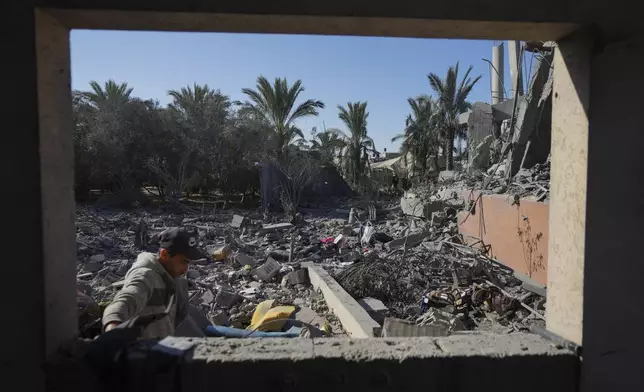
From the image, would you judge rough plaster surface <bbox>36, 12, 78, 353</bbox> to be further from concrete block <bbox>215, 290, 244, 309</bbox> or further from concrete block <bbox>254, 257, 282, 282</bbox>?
concrete block <bbox>254, 257, 282, 282</bbox>

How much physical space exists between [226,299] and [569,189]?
6.03 metres

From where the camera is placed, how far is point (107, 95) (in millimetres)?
25312

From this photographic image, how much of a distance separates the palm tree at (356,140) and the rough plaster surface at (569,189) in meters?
29.2

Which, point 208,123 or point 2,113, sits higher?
point 208,123

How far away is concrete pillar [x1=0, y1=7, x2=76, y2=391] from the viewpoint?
1.57 metres

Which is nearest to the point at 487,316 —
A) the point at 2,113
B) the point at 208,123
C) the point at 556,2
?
the point at 556,2

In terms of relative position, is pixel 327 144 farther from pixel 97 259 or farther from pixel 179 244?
pixel 179 244

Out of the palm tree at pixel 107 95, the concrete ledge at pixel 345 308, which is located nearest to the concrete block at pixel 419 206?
the concrete ledge at pixel 345 308

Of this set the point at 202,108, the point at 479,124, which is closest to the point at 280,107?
the point at 202,108

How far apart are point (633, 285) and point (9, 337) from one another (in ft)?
8.61

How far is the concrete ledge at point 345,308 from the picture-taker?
4.86 meters

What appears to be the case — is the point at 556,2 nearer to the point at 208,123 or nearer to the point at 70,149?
the point at 70,149

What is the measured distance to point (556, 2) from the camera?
5.71 feet

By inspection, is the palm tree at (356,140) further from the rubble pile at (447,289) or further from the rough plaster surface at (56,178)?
the rough plaster surface at (56,178)
